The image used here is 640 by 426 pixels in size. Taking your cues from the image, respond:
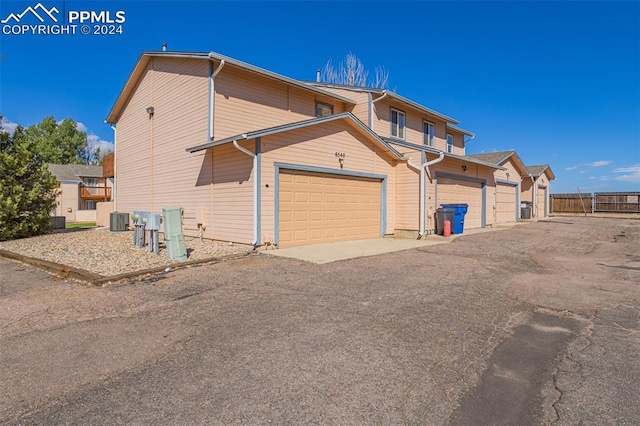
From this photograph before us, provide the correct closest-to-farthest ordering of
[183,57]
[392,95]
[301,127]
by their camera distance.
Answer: [301,127] < [183,57] < [392,95]

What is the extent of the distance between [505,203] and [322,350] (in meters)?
21.3

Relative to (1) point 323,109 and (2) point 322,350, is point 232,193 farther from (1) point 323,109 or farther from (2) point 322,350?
(2) point 322,350

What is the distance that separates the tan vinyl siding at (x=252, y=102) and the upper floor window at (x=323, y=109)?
2.24 feet

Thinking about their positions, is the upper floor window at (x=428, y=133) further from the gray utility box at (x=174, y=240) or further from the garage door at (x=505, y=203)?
the gray utility box at (x=174, y=240)

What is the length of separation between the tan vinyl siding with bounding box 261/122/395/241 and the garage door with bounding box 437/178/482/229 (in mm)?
2390

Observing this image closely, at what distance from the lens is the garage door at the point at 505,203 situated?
67.7 feet

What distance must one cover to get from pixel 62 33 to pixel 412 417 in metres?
14.9

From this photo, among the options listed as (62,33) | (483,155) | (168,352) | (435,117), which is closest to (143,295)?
(168,352)

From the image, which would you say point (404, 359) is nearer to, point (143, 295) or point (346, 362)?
point (346, 362)

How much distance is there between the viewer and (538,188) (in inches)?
1106

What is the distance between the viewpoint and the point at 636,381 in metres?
2.96

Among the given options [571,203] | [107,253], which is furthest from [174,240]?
[571,203]

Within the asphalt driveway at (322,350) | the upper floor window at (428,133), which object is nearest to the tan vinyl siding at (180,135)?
the asphalt driveway at (322,350)

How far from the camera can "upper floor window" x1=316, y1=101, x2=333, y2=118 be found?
50.6ft
